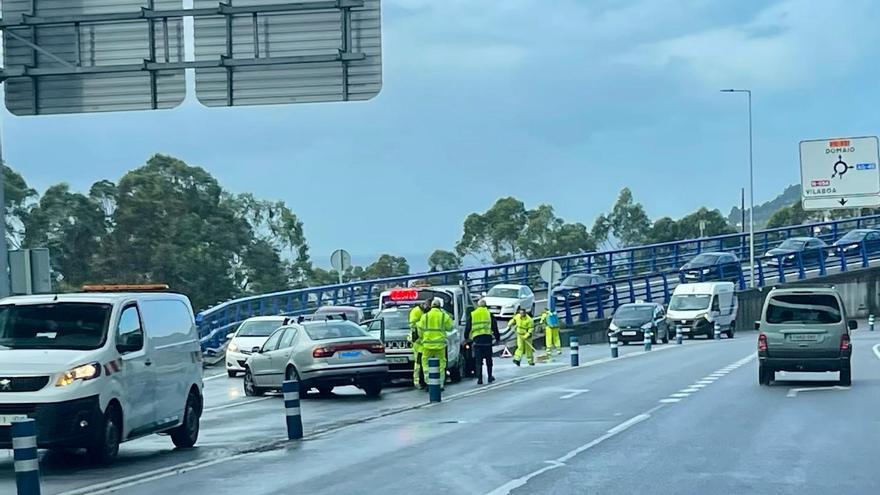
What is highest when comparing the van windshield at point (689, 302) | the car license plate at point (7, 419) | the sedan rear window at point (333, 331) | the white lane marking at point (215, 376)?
Answer: the sedan rear window at point (333, 331)

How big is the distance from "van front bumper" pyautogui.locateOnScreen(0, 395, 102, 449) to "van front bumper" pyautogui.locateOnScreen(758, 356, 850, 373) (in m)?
14.8

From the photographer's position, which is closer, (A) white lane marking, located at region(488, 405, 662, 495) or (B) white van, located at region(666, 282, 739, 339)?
(A) white lane marking, located at region(488, 405, 662, 495)

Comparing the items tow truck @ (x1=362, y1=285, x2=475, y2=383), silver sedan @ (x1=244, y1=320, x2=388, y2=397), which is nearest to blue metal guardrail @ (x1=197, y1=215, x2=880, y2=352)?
tow truck @ (x1=362, y1=285, x2=475, y2=383)

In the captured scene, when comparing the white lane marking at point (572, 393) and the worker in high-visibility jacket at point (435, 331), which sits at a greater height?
the worker in high-visibility jacket at point (435, 331)

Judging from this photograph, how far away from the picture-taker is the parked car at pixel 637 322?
5166 centimetres

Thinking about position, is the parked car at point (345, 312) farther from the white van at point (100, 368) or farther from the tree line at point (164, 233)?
the white van at point (100, 368)

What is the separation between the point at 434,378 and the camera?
2345 centimetres

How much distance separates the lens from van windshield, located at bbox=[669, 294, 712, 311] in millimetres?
55562

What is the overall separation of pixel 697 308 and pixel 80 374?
43199mm

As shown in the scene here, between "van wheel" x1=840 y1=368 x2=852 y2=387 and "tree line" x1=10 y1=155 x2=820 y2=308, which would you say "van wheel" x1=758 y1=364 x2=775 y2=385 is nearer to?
"van wheel" x1=840 y1=368 x2=852 y2=387

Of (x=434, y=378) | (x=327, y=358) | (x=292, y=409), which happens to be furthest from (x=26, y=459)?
(x=327, y=358)

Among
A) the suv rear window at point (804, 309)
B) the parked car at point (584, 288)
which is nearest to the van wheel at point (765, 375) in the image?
the suv rear window at point (804, 309)

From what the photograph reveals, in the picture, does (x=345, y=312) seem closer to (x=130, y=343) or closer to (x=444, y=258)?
(x=130, y=343)

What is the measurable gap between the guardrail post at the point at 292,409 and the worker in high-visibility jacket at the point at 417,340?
8.60 meters
